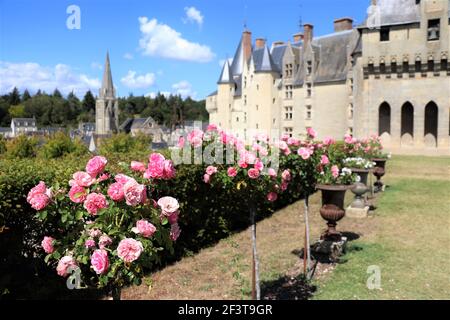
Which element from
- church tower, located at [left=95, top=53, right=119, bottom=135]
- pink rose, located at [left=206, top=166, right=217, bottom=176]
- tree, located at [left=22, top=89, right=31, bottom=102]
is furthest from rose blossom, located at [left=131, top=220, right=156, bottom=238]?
tree, located at [left=22, top=89, right=31, bottom=102]

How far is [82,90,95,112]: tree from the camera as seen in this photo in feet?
359

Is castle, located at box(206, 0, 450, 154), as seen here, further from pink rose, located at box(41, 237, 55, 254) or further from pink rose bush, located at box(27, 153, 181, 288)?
pink rose, located at box(41, 237, 55, 254)

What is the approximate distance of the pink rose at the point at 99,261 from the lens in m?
2.67

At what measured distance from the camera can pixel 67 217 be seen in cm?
301

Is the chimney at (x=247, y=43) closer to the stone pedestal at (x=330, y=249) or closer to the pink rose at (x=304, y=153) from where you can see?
the stone pedestal at (x=330, y=249)

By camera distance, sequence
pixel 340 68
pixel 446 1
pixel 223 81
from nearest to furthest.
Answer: pixel 446 1
pixel 340 68
pixel 223 81

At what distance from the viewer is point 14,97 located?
110 meters

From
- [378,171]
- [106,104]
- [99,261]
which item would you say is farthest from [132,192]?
[106,104]

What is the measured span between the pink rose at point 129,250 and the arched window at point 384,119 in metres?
31.8

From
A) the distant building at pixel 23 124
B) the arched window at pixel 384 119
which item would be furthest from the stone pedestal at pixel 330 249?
the distant building at pixel 23 124

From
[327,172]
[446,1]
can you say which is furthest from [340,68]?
[327,172]

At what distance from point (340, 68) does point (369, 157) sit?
22.2 metres

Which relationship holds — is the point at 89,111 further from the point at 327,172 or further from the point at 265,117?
the point at 327,172

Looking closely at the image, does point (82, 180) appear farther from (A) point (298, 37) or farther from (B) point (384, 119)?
(A) point (298, 37)
